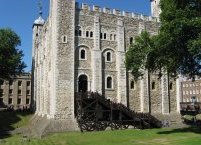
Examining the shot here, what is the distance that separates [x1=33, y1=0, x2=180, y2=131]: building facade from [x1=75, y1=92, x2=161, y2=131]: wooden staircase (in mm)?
1203

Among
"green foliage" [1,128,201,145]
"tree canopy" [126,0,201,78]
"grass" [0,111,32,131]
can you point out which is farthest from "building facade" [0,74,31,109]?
"tree canopy" [126,0,201,78]

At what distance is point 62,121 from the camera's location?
1544 inches

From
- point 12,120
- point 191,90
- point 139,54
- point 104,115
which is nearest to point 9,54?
point 12,120

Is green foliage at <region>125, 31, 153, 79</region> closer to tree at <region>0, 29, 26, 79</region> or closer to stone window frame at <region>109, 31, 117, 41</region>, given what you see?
stone window frame at <region>109, 31, 117, 41</region>

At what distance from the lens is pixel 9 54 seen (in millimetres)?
56812

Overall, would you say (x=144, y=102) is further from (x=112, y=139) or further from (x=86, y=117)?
(x=112, y=139)

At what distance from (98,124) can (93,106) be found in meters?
2.42

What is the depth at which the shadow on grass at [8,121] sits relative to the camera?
1647 inches

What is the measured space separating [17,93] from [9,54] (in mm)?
29319

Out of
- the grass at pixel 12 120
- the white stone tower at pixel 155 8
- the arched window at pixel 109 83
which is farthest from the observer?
the white stone tower at pixel 155 8

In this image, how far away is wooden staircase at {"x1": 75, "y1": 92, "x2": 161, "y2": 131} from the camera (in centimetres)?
3981

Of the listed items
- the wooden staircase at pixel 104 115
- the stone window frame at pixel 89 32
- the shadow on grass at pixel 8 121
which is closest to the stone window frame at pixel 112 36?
the stone window frame at pixel 89 32

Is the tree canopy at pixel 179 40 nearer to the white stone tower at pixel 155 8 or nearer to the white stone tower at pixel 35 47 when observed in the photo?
the white stone tower at pixel 155 8

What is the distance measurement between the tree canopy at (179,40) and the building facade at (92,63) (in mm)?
10297
